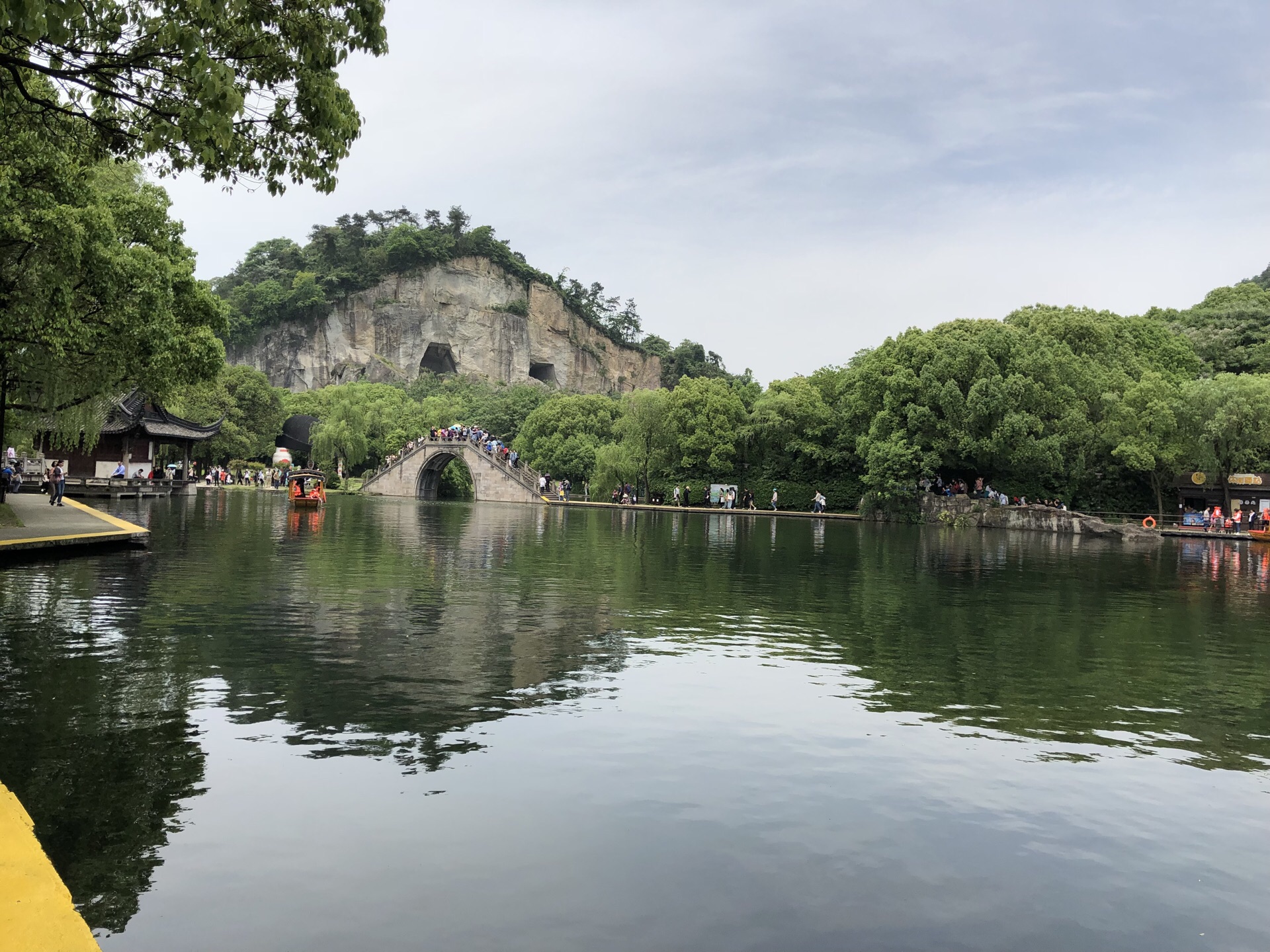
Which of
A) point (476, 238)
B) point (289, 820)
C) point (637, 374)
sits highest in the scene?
point (476, 238)

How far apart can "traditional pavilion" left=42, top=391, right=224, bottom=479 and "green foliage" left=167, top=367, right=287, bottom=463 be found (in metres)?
18.7

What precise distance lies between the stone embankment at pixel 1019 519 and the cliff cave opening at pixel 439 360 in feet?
300

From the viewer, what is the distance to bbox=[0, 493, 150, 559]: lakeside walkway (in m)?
18.0

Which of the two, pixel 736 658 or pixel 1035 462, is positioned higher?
pixel 1035 462

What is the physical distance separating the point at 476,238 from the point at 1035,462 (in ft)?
333

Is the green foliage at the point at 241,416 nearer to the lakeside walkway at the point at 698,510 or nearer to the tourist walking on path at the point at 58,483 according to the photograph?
the lakeside walkway at the point at 698,510

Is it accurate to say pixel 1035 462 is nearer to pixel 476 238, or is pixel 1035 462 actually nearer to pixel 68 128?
pixel 68 128

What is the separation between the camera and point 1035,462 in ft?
173

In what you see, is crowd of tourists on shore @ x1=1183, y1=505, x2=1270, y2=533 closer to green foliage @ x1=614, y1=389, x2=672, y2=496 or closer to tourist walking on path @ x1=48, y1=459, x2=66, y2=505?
green foliage @ x1=614, y1=389, x2=672, y2=496

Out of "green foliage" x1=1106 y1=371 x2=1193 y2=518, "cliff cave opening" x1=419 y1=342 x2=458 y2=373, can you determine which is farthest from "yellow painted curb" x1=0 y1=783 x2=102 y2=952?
"cliff cave opening" x1=419 y1=342 x2=458 y2=373

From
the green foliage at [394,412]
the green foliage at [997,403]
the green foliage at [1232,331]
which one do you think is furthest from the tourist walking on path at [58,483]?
the green foliage at [1232,331]

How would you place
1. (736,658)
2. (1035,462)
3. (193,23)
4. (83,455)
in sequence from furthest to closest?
(1035,462) → (83,455) → (736,658) → (193,23)

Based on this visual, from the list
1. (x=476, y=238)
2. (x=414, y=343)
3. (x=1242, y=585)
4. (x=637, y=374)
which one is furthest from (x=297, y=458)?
(x=1242, y=585)

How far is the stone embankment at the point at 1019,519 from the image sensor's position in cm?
4606
